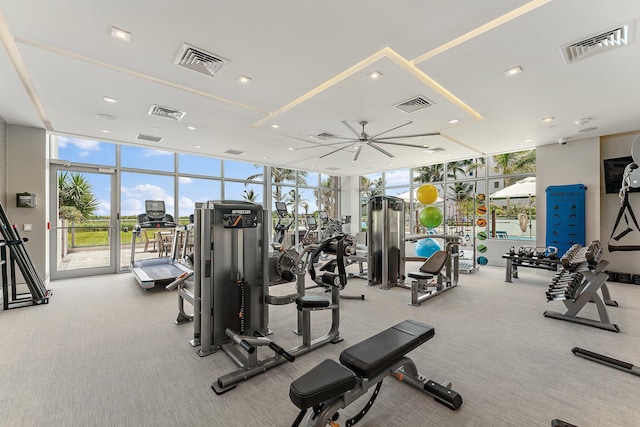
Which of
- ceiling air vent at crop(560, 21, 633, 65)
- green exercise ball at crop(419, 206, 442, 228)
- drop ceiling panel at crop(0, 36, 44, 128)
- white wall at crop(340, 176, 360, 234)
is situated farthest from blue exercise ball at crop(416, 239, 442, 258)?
drop ceiling panel at crop(0, 36, 44, 128)

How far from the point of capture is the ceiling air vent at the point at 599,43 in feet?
8.83

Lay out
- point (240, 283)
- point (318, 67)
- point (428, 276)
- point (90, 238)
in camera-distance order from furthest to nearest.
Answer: point (90, 238), point (428, 276), point (318, 67), point (240, 283)

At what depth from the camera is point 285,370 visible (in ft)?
8.63

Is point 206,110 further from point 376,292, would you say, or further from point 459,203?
point 459,203

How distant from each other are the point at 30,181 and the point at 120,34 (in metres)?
4.39

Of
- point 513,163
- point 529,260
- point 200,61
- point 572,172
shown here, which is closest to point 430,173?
point 513,163

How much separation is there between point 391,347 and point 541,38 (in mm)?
3261

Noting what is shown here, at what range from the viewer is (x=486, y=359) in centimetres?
280

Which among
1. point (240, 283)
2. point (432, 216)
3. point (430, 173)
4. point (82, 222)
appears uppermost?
point (430, 173)

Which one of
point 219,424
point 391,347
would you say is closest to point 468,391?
point 391,347

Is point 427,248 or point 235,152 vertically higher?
point 235,152

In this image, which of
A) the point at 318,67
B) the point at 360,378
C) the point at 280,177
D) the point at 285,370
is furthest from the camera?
the point at 280,177

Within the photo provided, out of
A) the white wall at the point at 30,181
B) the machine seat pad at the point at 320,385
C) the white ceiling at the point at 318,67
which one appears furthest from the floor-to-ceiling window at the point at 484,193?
the white wall at the point at 30,181

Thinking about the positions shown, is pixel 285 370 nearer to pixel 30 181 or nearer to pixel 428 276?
pixel 428 276
